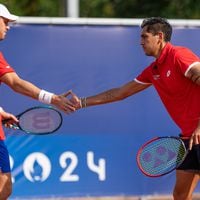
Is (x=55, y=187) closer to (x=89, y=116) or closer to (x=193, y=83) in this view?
(x=89, y=116)

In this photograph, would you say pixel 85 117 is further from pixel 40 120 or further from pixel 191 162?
pixel 191 162

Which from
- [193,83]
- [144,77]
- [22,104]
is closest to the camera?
[193,83]

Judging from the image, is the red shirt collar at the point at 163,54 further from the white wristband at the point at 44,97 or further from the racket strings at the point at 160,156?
the white wristband at the point at 44,97

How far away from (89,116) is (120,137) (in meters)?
0.44

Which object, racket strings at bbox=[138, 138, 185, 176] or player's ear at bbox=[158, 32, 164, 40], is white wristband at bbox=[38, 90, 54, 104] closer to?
racket strings at bbox=[138, 138, 185, 176]

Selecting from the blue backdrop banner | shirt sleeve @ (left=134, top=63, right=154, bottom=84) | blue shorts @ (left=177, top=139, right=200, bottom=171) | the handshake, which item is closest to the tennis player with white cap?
the handshake

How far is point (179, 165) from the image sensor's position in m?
6.73

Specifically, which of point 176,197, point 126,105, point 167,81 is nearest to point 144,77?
point 167,81

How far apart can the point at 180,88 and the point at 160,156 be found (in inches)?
23.6

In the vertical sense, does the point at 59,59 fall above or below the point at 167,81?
below

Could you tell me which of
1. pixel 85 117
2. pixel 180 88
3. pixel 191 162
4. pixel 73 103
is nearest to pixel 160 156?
pixel 191 162

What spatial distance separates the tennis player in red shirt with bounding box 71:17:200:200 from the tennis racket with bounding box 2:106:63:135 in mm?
979

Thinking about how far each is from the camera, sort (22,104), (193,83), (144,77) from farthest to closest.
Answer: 1. (22,104)
2. (144,77)
3. (193,83)

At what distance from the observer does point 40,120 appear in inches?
291
